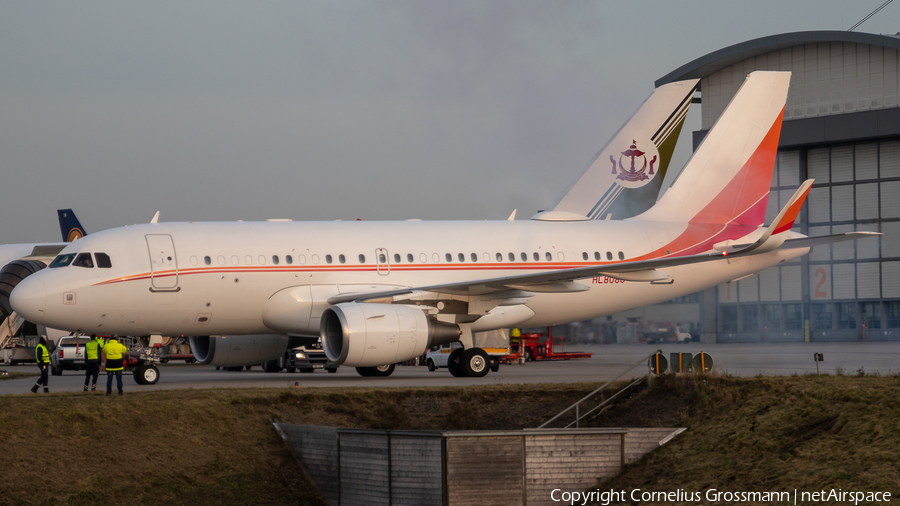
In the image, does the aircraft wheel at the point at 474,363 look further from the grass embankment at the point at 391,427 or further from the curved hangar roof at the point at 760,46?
the curved hangar roof at the point at 760,46

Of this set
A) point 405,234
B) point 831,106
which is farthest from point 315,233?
point 831,106

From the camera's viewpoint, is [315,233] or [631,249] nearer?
[315,233]

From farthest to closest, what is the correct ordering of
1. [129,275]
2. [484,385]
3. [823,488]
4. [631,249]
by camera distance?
[631,249]
[129,275]
[484,385]
[823,488]

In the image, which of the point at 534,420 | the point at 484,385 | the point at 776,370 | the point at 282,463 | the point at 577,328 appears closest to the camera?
the point at 282,463

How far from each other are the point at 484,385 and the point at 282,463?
4.89 meters

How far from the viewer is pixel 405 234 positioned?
2430cm

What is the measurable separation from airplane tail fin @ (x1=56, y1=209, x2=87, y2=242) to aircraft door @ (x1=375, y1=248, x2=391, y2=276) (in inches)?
1642

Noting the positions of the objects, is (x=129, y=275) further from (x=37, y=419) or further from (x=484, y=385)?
(x=484, y=385)

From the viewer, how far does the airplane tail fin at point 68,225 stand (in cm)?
5953

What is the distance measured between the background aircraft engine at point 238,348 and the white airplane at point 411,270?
0.13 feet

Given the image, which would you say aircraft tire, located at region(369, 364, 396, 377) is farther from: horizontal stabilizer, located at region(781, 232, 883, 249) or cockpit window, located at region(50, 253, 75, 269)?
horizontal stabilizer, located at region(781, 232, 883, 249)

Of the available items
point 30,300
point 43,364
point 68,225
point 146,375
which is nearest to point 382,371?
point 146,375

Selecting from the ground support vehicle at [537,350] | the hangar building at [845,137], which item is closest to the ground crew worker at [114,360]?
the ground support vehicle at [537,350]

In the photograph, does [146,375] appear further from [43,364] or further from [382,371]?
[382,371]
